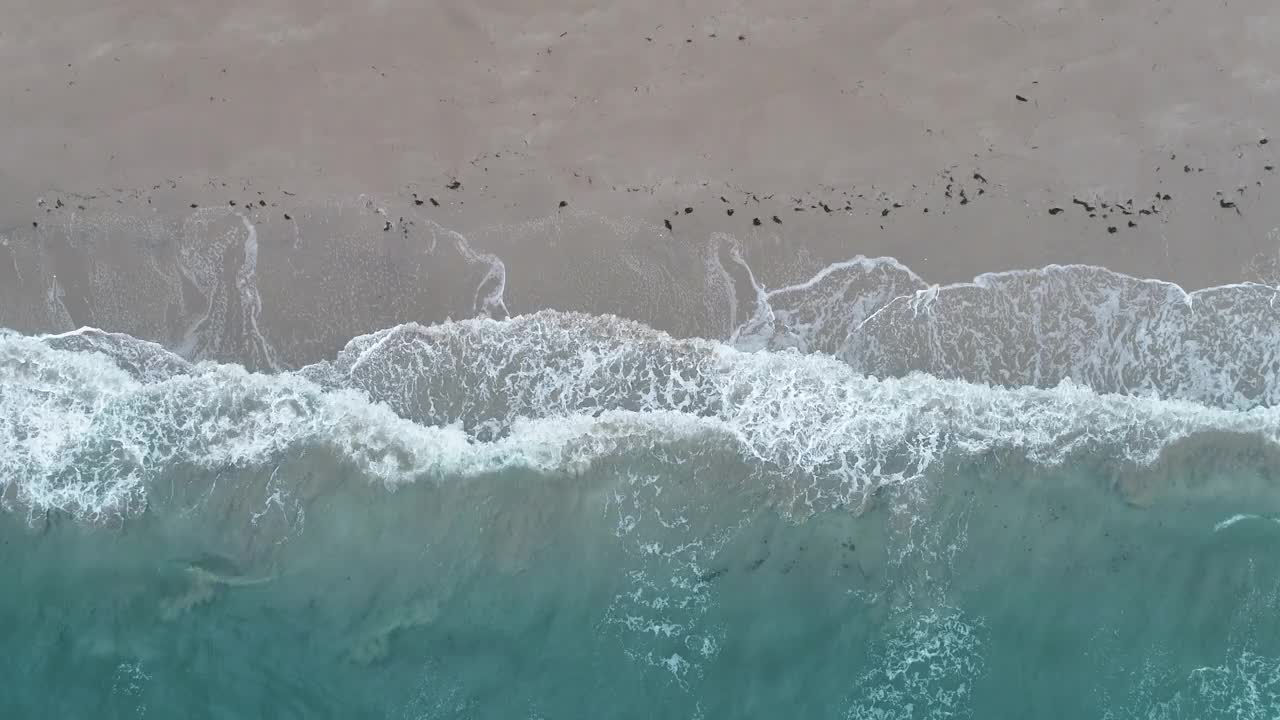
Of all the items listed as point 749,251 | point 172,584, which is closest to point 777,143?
point 749,251

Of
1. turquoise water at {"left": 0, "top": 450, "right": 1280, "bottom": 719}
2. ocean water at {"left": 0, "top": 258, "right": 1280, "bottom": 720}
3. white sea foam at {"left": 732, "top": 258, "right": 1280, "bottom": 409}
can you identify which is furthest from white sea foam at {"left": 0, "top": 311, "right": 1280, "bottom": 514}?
turquoise water at {"left": 0, "top": 450, "right": 1280, "bottom": 719}

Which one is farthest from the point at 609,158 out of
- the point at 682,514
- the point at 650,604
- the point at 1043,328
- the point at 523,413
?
the point at 1043,328

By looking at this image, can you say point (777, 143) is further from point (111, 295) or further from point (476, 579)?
point (111, 295)

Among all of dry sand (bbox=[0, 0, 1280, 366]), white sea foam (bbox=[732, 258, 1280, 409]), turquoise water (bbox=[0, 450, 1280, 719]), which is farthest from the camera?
dry sand (bbox=[0, 0, 1280, 366])

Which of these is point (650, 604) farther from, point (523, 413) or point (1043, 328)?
point (1043, 328)

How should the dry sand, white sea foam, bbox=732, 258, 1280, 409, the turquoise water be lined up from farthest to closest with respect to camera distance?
1. the dry sand
2. white sea foam, bbox=732, 258, 1280, 409
3. the turquoise water

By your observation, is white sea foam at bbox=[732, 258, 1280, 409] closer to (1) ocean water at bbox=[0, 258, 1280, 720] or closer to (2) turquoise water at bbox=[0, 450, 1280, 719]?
(1) ocean water at bbox=[0, 258, 1280, 720]
